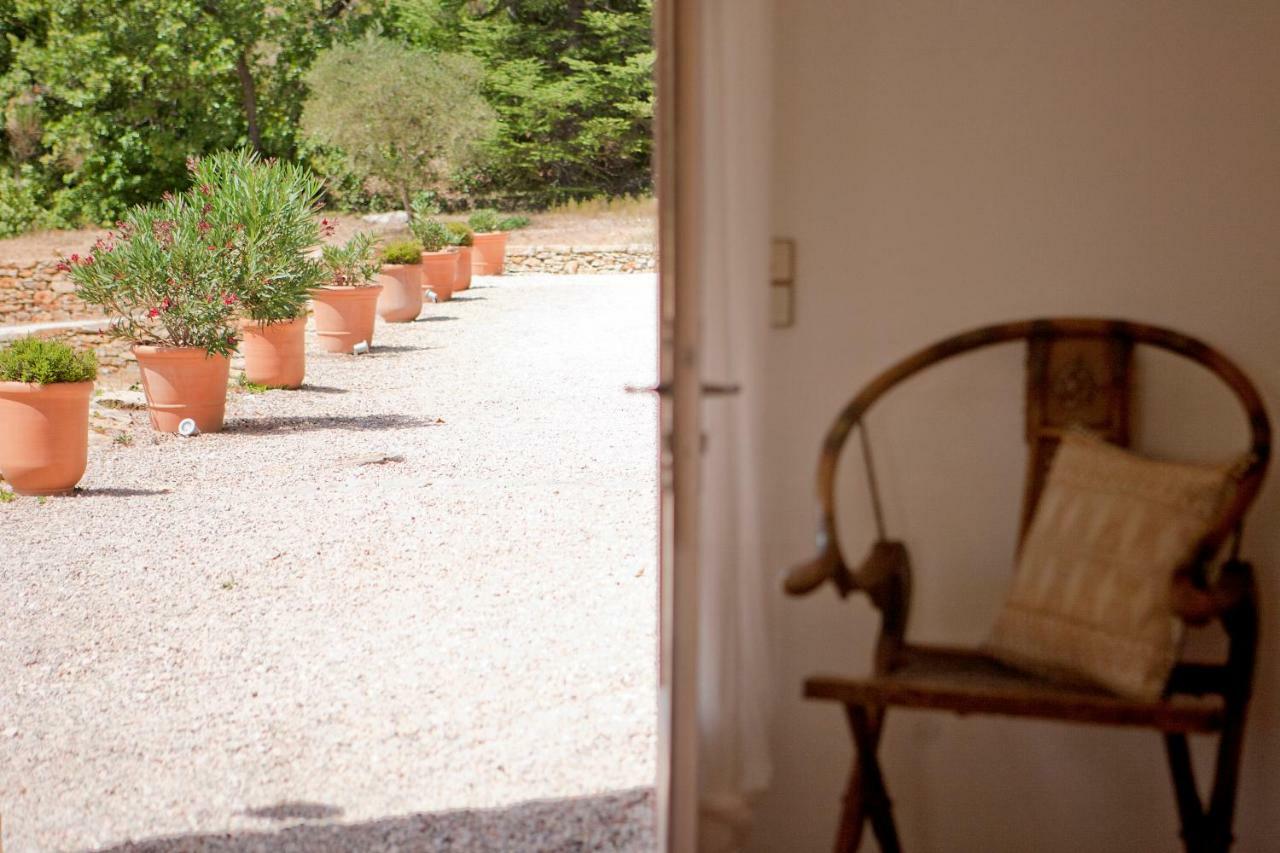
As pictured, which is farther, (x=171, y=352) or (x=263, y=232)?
(x=263, y=232)

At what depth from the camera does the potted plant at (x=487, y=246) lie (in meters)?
13.7

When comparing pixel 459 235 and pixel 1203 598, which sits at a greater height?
pixel 459 235

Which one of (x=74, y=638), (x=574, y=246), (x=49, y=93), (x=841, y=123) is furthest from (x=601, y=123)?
(x=841, y=123)

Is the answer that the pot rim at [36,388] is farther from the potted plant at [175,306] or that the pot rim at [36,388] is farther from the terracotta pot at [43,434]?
the potted plant at [175,306]

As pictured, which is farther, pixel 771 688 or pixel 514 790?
pixel 514 790

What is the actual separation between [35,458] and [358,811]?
3329 mm

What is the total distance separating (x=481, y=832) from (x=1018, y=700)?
1430 mm

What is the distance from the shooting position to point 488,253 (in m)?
13.9

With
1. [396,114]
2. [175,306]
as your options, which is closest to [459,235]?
[396,114]

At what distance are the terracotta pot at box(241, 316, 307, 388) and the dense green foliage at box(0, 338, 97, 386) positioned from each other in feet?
6.48

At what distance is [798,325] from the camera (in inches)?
70.1

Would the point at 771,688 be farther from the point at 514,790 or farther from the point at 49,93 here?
the point at 49,93

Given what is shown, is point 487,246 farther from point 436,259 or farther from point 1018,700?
point 1018,700

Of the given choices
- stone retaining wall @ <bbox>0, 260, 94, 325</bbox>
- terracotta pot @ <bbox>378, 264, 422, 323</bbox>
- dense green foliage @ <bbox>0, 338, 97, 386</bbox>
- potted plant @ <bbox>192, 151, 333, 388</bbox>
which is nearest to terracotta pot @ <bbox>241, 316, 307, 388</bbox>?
potted plant @ <bbox>192, 151, 333, 388</bbox>
